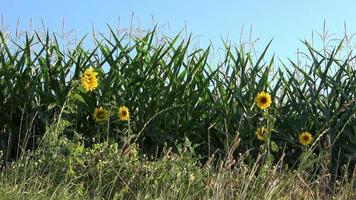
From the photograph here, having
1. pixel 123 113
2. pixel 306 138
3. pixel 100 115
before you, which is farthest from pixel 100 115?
pixel 306 138

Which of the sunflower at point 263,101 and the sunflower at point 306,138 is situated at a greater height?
the sunflower at point 263,101

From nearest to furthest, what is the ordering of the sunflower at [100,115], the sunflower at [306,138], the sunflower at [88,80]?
the sunflower at [88,80], the sunflower at [100,115], the sunflower at [306,138]

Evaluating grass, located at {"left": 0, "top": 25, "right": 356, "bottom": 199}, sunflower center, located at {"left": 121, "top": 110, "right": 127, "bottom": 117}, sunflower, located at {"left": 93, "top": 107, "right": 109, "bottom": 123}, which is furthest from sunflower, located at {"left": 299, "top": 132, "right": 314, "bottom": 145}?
sunflower, located at {"left": 93, "top": 107, "right": 109, "bottom": 123}

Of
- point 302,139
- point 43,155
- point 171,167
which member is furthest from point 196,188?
point 302,139

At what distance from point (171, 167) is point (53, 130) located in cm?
92

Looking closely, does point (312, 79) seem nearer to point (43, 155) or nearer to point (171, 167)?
point (171, 167)

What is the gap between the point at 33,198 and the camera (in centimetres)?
380

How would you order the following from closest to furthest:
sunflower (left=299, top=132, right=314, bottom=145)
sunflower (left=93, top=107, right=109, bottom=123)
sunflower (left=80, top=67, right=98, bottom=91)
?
sunflower (left=80, top=67, right=98, bottom=91) → sunflower (left=93, top=107, right=109, bottom=123) → sunflower (left=299, top=132, right=314, bottom=145)

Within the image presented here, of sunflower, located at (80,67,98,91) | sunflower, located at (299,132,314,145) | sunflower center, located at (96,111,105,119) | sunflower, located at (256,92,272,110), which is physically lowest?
sunflower, located at (299,132,314,145)

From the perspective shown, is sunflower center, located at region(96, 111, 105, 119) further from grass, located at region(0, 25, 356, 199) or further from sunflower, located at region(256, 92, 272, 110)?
sunflower, located at region(256, 92, 272, 110)

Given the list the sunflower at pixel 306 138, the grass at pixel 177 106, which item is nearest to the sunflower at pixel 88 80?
the grass at pixel 177 106

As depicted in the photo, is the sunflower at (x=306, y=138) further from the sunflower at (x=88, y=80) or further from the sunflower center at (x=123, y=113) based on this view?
the sunflower at (x=88, y=80)

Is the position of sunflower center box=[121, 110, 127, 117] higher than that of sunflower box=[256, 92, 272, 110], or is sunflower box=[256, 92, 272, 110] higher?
sunflower box=[256, 92, 272, 110]

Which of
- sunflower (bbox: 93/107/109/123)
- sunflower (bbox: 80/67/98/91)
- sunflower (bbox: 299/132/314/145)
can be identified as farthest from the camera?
sunflower (bbox: 299/132/314/145)
